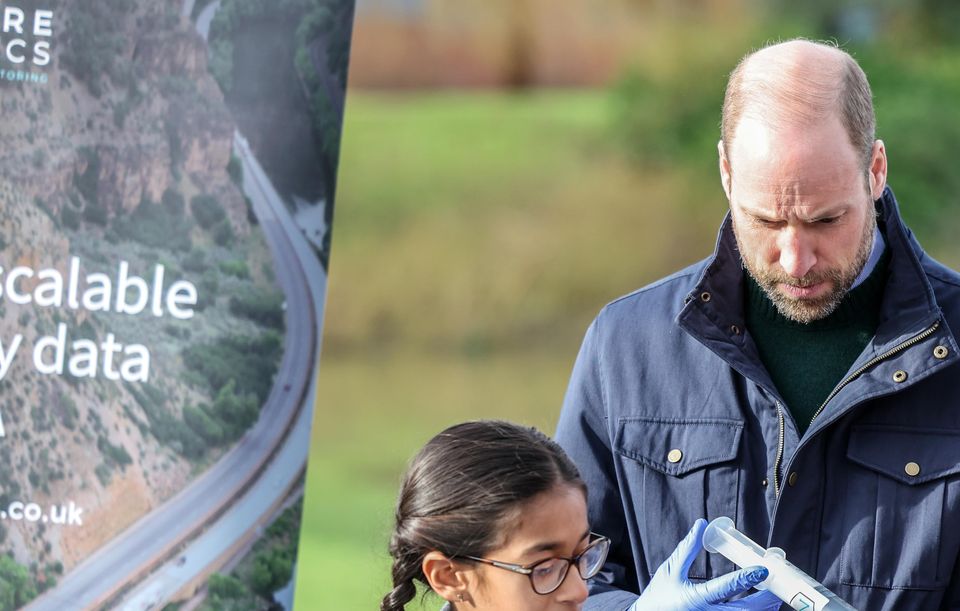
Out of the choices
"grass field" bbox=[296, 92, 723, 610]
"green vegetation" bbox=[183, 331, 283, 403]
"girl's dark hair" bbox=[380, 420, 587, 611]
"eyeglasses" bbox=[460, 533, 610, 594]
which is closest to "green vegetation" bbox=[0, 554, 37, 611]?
"green vegetation" bbox=[183, 331, 283, 403]

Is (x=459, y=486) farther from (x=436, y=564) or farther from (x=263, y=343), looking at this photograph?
(x=263, y=343)

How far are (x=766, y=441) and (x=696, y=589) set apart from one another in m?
0.34

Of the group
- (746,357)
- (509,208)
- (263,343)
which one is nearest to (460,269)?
(509,208)

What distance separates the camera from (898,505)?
1.86 m

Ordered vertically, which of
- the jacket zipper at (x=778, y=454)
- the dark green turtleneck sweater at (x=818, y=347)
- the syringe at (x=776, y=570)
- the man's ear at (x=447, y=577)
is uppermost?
the dark green turtleneck sweater at (x=818, y=347)

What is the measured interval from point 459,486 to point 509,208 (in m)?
4.60

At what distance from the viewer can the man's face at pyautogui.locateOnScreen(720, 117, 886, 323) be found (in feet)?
5.91

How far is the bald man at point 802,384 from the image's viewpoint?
1.83 metres

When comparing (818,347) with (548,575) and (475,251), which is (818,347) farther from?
(475,251)

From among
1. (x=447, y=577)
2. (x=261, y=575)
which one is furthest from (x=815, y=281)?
(x=261, y=575)

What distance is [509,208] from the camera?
251 inches

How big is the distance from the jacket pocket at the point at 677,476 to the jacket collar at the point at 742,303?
120 millimetres

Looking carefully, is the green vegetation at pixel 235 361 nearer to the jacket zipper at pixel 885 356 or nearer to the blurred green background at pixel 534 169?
the jacket zipper at pixel 885 356

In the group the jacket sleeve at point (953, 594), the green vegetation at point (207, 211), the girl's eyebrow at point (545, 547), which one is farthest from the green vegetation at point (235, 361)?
the jacket sleeve at point (953, 594)
